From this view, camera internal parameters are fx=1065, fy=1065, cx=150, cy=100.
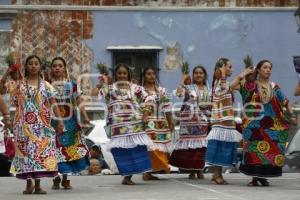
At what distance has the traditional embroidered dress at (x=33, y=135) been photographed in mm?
13055

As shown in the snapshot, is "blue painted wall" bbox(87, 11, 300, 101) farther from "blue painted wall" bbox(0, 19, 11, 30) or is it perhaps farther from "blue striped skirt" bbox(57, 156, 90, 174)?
"blue striped skirt" bbox(57, 156, 90, 174)

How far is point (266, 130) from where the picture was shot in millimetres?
14172

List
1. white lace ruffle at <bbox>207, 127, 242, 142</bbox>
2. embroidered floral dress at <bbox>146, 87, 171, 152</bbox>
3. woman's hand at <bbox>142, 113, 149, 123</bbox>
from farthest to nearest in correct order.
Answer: embroidered floral dress at <bbox>146, 87, 171, 152</bbox>
woman's hand at <bbox>142, 113, 149, 123</bbox>
white lace ruffle at <bbox>207, 127, 242, 142</bbox>

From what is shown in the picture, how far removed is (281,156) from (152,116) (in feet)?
7.66

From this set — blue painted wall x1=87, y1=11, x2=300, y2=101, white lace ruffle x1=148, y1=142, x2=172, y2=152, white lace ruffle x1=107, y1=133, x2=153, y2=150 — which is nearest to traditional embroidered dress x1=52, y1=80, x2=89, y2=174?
white lace ruffle x1=107, y1=133, x2=153, y2=150

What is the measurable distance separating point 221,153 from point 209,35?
44.4 ft

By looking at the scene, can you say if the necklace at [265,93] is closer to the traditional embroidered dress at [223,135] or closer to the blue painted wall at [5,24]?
the traditional embroidered dress at [223,135]

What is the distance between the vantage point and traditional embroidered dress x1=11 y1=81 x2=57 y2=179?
1305 centimetres

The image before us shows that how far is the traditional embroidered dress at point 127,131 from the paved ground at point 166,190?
0.31m

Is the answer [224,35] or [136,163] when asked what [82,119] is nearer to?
[136,163]

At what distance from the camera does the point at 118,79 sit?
15.1 meters

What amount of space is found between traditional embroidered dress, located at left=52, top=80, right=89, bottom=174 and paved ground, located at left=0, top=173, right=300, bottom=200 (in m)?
0.35

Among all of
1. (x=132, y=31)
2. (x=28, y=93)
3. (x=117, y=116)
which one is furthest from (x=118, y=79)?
(x=132, y=31)

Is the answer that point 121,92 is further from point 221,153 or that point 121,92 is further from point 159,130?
point 221,153
